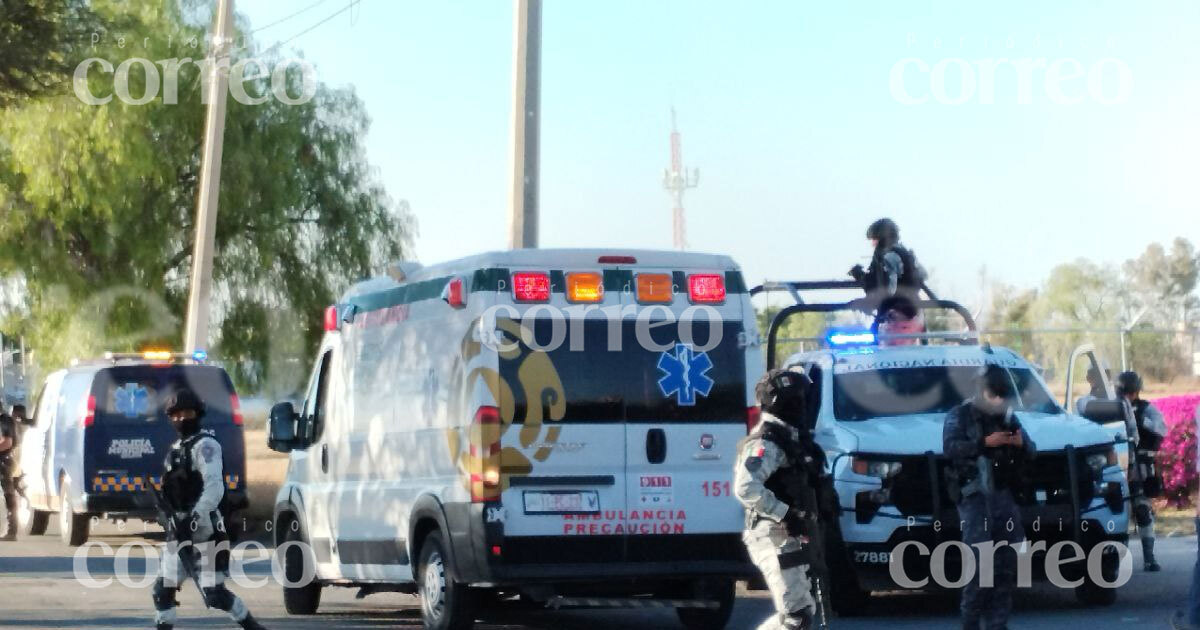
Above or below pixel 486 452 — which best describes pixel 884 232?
above

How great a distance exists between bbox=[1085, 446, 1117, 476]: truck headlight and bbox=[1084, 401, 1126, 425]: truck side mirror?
260 millimetres

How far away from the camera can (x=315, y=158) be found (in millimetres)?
33875

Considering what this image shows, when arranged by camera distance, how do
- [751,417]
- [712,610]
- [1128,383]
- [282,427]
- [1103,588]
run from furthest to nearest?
[1128,383], [282,427], [1103,588], [712,610], [751,417]

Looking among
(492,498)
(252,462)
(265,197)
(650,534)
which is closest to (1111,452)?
(650,534)

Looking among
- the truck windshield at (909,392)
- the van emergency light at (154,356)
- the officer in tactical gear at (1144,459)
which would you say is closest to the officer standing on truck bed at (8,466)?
the van emergency light at (154,356)

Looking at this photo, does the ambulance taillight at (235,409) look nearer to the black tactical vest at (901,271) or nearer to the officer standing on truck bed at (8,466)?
the officer standing on truck bed at (8,466)

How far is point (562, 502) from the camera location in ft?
35.3

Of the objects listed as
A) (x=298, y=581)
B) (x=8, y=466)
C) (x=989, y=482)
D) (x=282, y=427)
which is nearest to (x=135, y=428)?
(x=8, y=466)

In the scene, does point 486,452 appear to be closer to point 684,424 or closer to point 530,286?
point 530,286

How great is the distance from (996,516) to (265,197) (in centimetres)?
2401

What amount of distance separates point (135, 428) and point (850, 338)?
997 cm

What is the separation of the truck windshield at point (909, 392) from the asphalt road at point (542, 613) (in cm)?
143

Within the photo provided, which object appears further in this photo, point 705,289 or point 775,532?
point 705,289

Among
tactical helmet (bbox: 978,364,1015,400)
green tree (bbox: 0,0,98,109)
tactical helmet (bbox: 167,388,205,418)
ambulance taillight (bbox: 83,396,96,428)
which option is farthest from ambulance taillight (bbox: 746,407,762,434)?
ambulance taillight (bbox: 83,396,96,428)
